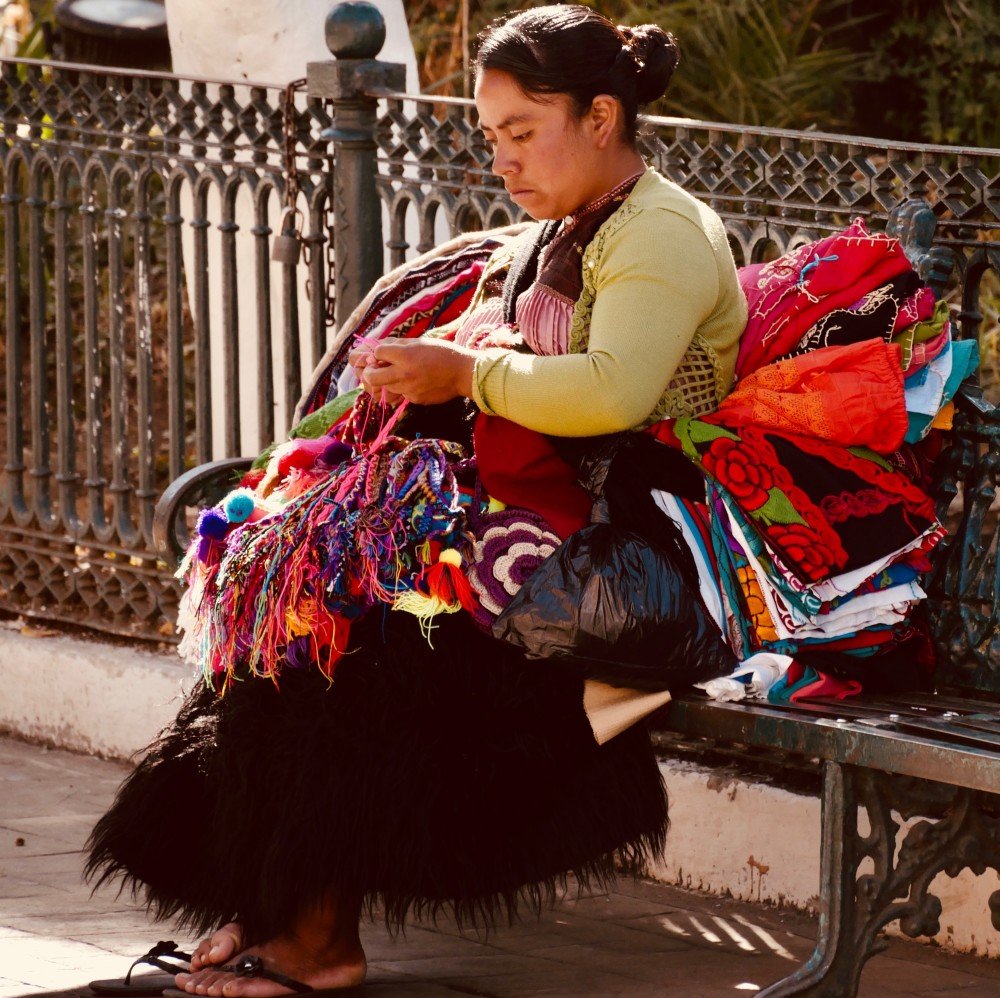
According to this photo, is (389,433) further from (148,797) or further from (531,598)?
(148,797)

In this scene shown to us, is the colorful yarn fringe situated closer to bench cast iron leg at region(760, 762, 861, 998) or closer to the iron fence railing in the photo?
bench cast iron leg at region(760, 762, 861, 998)

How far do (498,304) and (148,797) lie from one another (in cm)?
113

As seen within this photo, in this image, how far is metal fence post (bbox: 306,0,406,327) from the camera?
475cm

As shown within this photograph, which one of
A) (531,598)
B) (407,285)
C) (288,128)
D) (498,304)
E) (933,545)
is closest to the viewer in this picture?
(531,598)

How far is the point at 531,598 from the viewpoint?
3275 mm

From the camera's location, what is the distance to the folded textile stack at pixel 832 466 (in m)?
3.37

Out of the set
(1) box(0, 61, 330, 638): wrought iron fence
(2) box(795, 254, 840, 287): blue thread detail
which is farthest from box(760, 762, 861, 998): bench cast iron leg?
(1) box(0, 61, 330, 638): wrought iron fence

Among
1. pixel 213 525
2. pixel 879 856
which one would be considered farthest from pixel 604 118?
pixel 879 856

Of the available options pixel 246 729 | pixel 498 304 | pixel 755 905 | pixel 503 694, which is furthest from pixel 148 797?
pixel 755 905

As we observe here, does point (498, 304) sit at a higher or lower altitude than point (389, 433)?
higher

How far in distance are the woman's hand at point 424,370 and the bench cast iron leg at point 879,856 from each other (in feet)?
2.98

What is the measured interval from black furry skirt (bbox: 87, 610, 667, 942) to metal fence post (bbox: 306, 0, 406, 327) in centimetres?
165

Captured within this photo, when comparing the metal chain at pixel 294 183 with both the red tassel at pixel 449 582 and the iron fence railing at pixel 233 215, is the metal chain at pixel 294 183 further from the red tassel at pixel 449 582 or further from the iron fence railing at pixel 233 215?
the red tassel at pixel 449 582

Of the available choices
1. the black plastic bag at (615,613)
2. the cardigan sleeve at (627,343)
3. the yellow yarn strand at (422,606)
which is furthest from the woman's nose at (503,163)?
the yellow yarn strand at (422,606)
